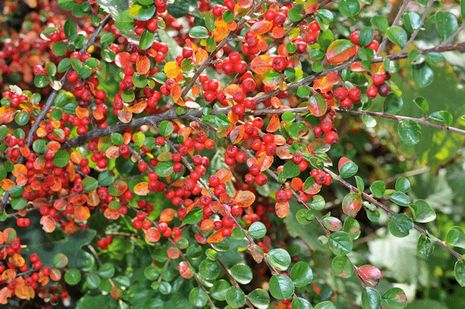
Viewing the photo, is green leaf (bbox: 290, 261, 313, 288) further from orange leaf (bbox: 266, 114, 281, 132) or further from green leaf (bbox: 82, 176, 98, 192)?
green leaf (bbox: 82, 176, 98, 192)

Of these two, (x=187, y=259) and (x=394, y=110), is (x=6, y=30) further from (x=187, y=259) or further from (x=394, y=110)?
(x=394, y=110)

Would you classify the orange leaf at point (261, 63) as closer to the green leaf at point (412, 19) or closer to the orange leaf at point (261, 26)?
the orange leaf at point (261, 26)

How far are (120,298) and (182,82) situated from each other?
453 millimetres

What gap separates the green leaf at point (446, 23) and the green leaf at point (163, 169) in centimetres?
42

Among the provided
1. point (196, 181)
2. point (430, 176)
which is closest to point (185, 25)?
point (196, 181)

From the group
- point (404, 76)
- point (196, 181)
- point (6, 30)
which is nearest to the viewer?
point (196, 181)

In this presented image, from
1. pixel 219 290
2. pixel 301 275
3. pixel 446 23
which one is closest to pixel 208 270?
pixel 219 290

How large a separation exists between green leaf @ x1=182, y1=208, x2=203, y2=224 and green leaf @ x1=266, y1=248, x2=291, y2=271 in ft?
0.40

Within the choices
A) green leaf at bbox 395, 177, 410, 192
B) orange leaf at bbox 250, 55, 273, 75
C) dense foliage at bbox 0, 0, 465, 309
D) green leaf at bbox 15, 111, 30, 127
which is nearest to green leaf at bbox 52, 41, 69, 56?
dense foliage at bbox 0, 0, 465, 309

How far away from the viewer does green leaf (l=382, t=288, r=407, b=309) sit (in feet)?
2.41

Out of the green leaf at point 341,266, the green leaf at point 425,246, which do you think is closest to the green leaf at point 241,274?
Result: the green leaf at point 341,266

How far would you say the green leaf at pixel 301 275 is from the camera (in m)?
0.76

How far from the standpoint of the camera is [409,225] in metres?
0.73

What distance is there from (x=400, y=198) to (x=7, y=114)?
58 centimetres
